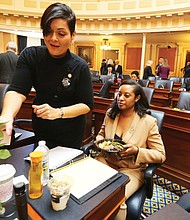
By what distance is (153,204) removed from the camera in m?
2.02

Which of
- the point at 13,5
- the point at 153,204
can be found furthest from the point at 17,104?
the point at 13,5

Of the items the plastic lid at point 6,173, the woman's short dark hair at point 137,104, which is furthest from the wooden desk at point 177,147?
the plastic lid at point 6,173

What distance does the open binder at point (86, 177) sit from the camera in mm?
802

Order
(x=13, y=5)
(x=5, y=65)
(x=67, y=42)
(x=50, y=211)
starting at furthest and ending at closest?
(x=13, y=5) < (x=5, y=65) < (x=67, y=42) < (x=50, y=211)

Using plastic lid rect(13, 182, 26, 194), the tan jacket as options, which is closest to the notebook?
plastic lid rect(13, 182, 26, 194)

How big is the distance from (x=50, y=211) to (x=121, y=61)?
12158 millimetres

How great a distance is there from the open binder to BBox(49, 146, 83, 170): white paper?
0.21ft

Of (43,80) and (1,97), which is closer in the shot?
(43,80)

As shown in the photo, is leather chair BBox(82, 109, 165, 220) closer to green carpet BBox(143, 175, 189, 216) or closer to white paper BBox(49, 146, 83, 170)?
white paper BBox(49, 146, 83, 170)

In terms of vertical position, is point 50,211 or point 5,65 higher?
point 5,65

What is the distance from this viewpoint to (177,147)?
2.33 m

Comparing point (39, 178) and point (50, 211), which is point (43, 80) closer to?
point (39, 178)

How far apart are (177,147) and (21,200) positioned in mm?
2087

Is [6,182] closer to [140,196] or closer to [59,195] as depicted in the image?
[59,195]
